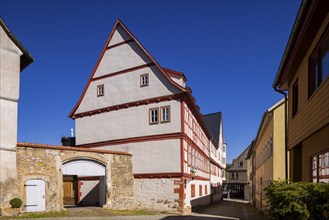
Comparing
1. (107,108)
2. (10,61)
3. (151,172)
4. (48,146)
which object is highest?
(10,61)

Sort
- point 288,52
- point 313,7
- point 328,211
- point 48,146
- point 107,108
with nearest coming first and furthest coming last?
point 328,211
point 313,7
point 288,52
point 48,146
point 107,108

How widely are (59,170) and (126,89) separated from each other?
8.87m

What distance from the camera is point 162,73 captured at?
23969 mm

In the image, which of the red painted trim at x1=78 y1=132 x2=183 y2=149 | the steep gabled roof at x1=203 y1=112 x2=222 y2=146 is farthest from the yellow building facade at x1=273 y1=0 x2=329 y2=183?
the steep gabled roof at x1=203 y1=112 x2=222 y2=146

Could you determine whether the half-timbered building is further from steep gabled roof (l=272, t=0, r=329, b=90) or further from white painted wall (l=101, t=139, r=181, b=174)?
steep gabled roof (l=272, t=0, r=329, b=90)

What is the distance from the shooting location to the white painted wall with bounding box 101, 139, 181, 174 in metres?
22.7

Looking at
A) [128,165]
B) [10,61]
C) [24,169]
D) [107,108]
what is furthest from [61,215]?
[107,108]

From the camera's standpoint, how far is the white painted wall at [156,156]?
22719 mm

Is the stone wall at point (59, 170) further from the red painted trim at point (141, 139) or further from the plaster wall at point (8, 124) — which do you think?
the red painted trim at point (141, 139)

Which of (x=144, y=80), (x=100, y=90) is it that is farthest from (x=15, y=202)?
(x=100, y=90)

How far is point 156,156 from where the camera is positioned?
23422 mm

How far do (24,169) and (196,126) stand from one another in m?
15.9

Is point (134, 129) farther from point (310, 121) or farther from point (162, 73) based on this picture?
point (310, 121)

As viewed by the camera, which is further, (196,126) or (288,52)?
(196,126)
